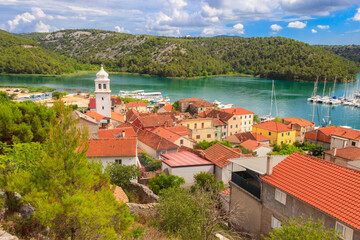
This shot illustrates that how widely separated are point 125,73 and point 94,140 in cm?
16255

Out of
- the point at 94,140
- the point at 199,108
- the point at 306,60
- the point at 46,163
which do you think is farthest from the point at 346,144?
the point at 306,60

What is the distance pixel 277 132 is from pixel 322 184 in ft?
110

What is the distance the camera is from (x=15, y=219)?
7.41 meters

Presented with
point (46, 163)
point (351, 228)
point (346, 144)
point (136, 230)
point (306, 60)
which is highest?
point (306, 60)

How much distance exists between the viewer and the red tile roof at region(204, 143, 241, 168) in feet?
67.0

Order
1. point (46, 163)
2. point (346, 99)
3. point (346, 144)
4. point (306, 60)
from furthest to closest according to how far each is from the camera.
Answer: point (306, 60)
point (346, 99)
point (346, 144)
point (46, 163)

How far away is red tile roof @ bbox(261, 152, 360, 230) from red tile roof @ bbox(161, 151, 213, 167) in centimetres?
851

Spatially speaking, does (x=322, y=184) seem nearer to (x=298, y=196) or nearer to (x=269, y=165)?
(x=298, y=196)

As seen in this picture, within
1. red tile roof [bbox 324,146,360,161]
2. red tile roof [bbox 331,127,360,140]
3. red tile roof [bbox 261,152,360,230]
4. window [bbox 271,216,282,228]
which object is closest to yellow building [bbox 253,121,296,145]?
red tile roof [bbox 331,127,360,140]

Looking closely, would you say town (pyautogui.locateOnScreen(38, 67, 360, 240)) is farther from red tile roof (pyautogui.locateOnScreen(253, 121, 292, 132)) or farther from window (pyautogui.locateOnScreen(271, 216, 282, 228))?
red tile roof (pyautogui.locateOnScreen(253, 121, 292, 132))

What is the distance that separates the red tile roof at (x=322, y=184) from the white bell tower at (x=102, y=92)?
27.8 metres

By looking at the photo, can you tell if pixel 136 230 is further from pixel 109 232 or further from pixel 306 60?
pixel 306 60

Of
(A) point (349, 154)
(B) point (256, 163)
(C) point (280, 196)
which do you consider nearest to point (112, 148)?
(B) point (256, 163)

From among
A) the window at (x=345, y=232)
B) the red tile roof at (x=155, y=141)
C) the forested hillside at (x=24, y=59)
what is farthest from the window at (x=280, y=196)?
the forested hillside at (x=24, y=59)
